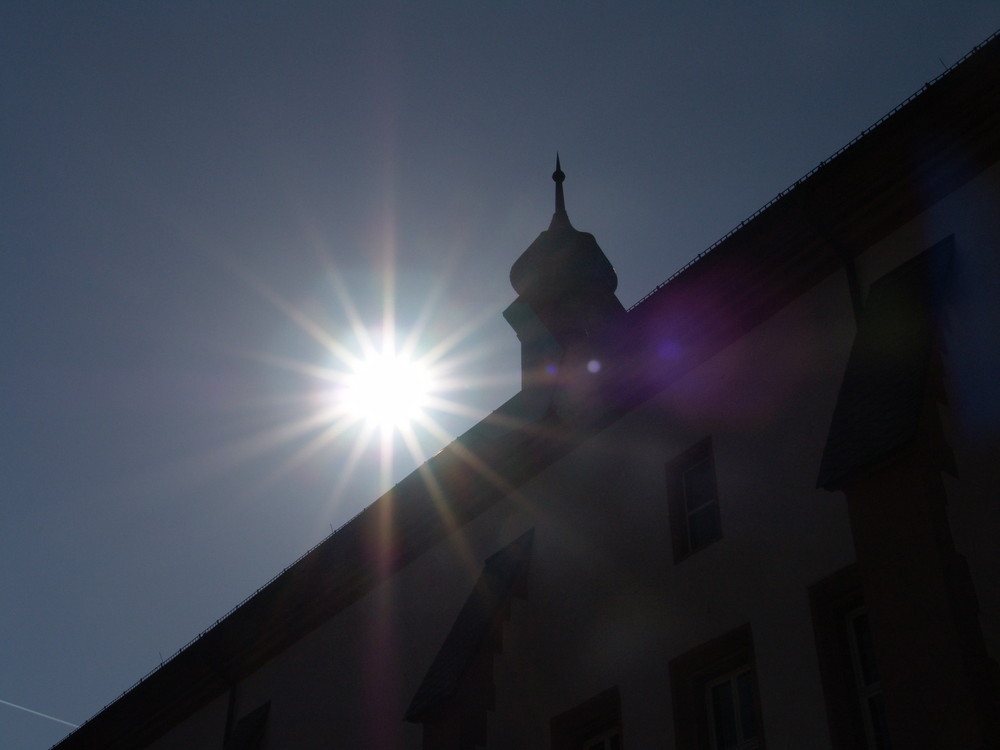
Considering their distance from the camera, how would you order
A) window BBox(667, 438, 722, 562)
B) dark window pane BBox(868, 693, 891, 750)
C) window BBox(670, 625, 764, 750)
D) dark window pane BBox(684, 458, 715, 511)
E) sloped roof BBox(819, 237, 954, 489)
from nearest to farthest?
sloped roof BBox(819, 237, 954, 489)
dark window pane BBox(868, 693, 891, 750)
window BBox(670, 625, 764, 750)
window BBox(667, 438, 722, 562)
dark window pane BBox(684, 458, 715, 511)

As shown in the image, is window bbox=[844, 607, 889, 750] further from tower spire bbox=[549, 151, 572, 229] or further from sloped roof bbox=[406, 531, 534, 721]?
tower spire bbox=[549, 151, 572, 229]

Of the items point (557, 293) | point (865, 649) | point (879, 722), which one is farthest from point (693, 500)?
point (557, 293)

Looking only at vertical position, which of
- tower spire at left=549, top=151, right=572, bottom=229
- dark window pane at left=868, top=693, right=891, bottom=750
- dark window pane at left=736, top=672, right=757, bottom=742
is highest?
tower spire at left=549, top=151, right=572, bottom=229

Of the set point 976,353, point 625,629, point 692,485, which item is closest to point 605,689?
point 625,629

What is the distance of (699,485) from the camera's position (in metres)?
15.8

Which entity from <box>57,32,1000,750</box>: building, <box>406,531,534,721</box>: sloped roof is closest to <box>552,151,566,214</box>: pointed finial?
<box>57,32,1000,750</box>: building

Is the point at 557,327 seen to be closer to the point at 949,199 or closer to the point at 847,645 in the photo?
the point at 949,199

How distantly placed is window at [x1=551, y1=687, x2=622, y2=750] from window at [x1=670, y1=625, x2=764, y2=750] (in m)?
0.94

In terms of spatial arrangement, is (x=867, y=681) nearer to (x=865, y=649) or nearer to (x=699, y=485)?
(x=865, y=649)

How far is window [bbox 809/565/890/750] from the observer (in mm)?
12277

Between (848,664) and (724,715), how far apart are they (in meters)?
1.60

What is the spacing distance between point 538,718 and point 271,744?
21.7 feet

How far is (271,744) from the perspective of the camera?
69.3 ft

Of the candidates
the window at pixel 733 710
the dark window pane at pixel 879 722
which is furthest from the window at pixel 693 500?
the dark window pane at pixel 879 722
